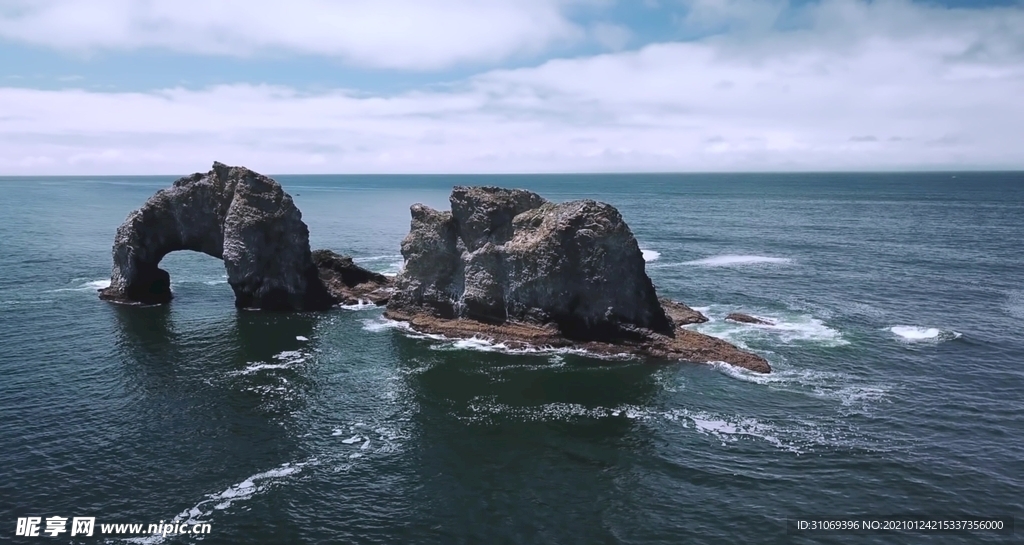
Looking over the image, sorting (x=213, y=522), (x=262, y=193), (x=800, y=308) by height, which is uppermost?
(x=262, y=193)

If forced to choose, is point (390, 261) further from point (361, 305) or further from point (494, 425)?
point (494, 425)

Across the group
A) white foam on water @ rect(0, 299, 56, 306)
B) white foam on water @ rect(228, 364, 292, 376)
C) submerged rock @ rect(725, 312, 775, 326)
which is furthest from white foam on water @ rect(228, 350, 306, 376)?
submerged rock @ rect(725, 312, 775, 326)

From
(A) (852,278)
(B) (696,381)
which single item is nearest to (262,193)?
(B) (696,381)

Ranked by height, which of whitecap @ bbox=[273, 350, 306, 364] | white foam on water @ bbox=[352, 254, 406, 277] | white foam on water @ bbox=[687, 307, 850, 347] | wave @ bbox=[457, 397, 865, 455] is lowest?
wave @ bbox=[457, 397, 865, 455]

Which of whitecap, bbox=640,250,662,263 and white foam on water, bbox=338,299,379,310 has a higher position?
whitecap, bbox=640,250,662,263

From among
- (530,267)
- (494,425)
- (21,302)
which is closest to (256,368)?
(494,425)

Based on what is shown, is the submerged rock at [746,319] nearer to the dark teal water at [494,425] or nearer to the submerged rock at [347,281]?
the dark teal water at [494,425]

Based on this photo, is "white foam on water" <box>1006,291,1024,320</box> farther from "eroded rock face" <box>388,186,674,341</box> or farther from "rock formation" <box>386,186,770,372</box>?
"eroded rock face" <box>388,186,674,341</box>

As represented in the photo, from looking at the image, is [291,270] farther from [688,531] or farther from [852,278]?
[852,278]
